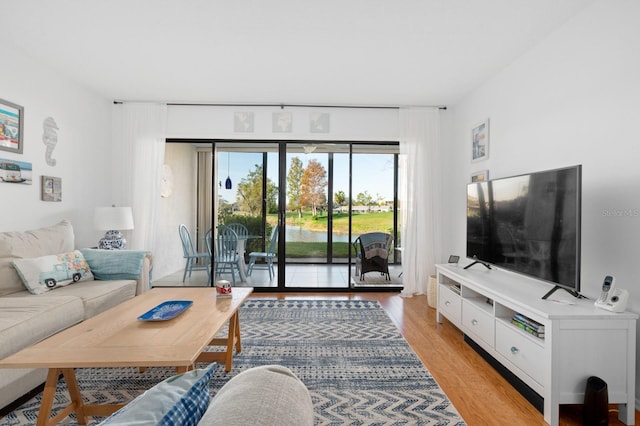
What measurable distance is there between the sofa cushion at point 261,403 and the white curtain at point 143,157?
4.33m

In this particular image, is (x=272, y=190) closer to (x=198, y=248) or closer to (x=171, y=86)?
Result: (x=198, y=248)

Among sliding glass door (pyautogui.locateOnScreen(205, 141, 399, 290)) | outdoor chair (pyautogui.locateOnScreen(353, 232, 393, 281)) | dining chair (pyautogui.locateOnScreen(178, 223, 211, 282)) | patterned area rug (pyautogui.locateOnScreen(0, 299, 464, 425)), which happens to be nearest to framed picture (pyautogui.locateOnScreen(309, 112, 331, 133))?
sliding glass door (pyautogui.locateOnScreen(205, 141, 399, 290))

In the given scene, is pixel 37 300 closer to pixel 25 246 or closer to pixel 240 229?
pixel 25 246

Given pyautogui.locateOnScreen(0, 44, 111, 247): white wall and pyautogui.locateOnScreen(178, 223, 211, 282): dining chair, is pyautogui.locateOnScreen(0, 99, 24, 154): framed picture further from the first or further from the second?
pyautogui.locateOnScreen(178, 223, 211, 282): dining chair

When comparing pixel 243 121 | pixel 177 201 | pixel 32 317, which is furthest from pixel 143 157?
pixel 32 317

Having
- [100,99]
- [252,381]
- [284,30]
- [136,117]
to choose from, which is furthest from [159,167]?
[252,381]

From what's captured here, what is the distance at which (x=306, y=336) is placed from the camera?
3053 mm

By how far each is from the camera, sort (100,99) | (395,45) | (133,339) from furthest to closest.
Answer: (100,99), (395,45), (133,339)

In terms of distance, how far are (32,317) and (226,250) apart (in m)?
2.82

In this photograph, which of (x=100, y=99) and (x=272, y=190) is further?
(x=272, y=190)

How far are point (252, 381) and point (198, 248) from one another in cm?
459

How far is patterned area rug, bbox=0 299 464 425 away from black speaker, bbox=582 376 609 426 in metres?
0.66

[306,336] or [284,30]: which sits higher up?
[284,30]

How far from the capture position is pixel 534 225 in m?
2.39
